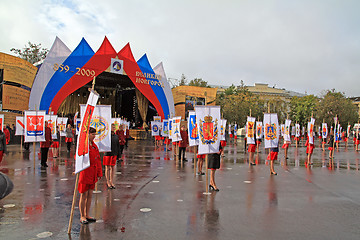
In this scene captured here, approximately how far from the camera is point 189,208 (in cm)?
621

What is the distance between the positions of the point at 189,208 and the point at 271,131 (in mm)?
6110

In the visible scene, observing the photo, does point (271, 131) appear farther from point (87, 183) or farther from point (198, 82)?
point (198, 82)

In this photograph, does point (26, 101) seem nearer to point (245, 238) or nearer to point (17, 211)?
point (17, 211)

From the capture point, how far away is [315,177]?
10.4m

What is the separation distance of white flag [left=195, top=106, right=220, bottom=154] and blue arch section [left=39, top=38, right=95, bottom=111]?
75.8 feet

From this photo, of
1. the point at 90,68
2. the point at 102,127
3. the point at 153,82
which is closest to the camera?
the point at 102,127

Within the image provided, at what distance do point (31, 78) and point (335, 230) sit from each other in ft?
92.2

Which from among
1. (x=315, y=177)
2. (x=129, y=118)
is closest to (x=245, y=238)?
(x=315, y=177)

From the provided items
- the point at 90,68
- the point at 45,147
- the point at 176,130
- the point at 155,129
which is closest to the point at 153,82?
the point at 90,68

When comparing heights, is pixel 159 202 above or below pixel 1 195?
below

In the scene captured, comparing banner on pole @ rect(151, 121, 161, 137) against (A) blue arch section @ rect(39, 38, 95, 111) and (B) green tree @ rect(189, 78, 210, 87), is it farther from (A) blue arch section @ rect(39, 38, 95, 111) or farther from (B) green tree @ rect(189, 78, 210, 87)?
(B) green tree @ rect(189, 78, 210, 87)

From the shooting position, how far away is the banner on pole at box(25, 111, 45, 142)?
39.6ft

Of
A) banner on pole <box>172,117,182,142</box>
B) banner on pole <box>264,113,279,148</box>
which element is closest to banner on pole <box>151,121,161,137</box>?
banner on pole <box>172,117,182,142</box>

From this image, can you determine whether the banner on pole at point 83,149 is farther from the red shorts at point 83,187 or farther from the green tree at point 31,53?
the green tree at point 31,53
